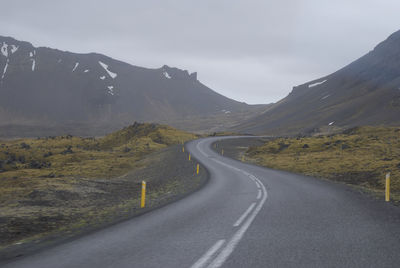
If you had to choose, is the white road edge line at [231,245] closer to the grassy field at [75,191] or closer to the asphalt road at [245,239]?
the asphalt road at [245,239]

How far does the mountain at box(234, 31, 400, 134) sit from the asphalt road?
10218 cm

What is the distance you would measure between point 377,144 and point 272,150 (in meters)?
13.6

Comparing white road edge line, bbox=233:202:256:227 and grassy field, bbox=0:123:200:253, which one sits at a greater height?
white road edge line, bbox=233:202:256:227

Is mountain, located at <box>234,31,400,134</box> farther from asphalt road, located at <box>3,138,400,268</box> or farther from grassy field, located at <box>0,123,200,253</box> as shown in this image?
asphalt road, located at <box>3,138,400,268</box>

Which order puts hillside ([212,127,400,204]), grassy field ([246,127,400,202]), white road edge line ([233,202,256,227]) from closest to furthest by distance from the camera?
white road edge line ([233,202,256,227]), hillside ([212,127,400,204]), grassy field ([246,127,400,202])

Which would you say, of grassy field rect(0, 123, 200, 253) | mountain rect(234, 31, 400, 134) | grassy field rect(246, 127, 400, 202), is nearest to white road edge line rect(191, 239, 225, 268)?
grassy field rect(0, 123, 200, 253)

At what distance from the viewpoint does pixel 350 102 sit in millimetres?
138375

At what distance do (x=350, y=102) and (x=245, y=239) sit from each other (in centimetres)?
14574

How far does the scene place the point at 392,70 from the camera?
5915 inches

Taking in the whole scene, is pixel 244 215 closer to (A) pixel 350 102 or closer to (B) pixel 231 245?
(B) pixel 231 245

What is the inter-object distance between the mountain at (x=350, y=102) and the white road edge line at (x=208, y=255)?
350 ft

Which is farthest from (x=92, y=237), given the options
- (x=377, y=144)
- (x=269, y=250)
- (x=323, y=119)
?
(x=323, y=119)

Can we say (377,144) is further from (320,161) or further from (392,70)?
(392,70)

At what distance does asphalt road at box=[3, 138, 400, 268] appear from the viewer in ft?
18.8
